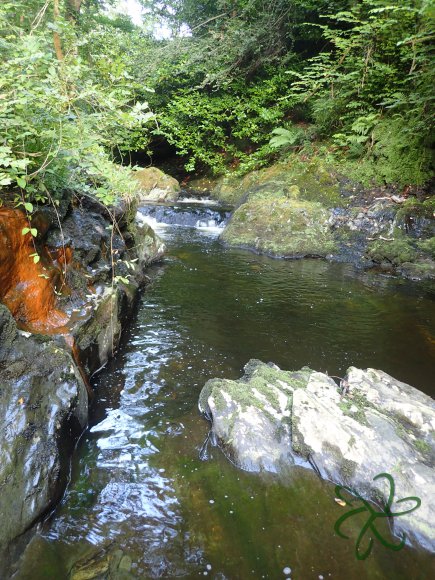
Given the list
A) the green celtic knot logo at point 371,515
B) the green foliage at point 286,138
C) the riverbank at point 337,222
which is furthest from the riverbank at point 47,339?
the green foliage at point 286,138

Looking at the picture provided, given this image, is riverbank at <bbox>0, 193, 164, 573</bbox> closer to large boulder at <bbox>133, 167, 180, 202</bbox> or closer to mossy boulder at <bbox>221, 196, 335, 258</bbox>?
mossy boulder at <bbox>221, 196, 335, 258</bbox>

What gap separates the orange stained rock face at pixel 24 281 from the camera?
2961 millimetres

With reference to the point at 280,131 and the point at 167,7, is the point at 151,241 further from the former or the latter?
the point at 167,7

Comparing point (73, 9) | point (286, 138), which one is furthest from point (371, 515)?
point (73, 9)

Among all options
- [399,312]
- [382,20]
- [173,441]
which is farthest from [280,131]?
[173,441]

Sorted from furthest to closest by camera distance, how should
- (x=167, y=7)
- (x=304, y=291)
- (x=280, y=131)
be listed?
(x=167, y=7) → (x=280, y=131) → (x=304, y=291)

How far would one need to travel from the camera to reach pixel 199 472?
8.71 feet

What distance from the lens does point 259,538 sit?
7.23 ft

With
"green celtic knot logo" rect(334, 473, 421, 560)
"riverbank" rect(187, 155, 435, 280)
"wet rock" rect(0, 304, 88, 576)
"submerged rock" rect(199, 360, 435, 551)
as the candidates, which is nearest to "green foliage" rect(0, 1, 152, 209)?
"wet rock" rect(0, 304, 88, 576)

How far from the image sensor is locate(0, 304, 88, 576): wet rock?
6.89 ft

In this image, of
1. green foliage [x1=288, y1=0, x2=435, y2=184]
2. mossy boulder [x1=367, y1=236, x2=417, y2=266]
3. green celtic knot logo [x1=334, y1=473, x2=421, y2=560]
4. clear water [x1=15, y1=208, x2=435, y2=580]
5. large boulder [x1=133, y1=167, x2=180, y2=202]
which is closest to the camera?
clear water [x1=15, y1=208, x2=435, y2=580]

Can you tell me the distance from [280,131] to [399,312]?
27.8ft

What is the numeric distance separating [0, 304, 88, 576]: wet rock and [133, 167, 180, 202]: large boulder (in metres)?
12.2

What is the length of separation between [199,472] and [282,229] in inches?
298
